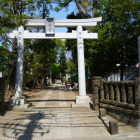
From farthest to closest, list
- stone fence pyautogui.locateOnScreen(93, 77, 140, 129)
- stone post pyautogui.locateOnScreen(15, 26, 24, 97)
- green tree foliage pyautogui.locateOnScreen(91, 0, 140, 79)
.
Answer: green tree foliage pyautogui.locateOnScreen(91, 0, 140, 79) → stone post pyautogui.locateOnScreen(15, 26, 24, 97) → stone fence pyautogui.locateOnScreen(93, 77, 140, 129)

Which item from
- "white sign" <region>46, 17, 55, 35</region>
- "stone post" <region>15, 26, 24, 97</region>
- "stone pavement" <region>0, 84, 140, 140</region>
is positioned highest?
"white sign" <region>46, 17, 55, 35</region>

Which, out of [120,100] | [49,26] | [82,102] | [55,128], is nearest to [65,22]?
[49,26]

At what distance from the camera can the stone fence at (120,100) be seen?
701cm

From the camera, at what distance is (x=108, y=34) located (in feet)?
58.6

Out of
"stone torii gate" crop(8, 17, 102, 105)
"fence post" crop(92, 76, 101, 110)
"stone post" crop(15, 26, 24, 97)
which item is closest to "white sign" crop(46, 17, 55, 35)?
"stone torii gate" crop(8, 17, 102, 105)

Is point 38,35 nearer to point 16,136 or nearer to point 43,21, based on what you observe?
point 43,21

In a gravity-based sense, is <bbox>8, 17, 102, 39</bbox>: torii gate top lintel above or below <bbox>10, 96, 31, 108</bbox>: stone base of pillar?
above

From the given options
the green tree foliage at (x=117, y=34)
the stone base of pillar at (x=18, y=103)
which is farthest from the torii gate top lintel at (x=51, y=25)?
the green tree foliage at (x=117, y=34)

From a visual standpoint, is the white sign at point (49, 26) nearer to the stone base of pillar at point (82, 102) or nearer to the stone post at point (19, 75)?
the stone post at point (19, 75)

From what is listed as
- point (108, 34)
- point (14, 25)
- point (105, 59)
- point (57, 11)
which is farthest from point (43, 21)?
point (105, 59)

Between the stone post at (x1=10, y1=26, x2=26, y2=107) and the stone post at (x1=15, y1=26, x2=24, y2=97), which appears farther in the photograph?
the stone post at (x1=15, y1=26, x2=24, y2=97)

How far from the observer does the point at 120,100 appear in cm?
812

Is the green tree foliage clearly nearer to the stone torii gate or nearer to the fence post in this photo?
the stone torii gate

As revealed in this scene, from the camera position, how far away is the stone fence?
7.01 metres
